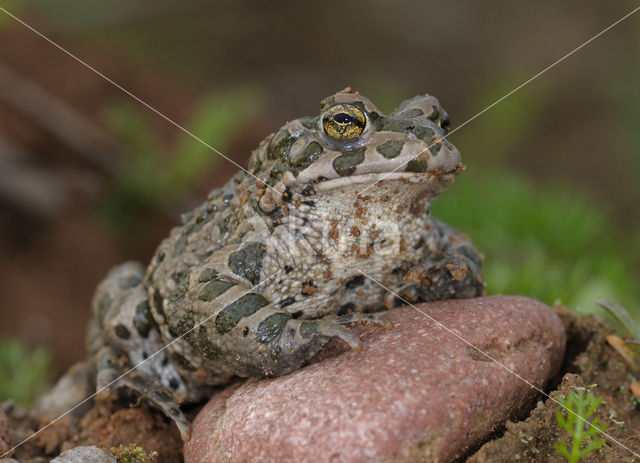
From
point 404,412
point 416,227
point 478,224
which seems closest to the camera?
point 404,412

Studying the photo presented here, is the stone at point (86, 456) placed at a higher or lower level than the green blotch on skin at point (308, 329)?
lower

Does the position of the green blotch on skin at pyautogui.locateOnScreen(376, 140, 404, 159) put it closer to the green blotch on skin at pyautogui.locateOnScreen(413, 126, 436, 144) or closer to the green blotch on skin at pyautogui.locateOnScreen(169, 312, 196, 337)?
the green blotch on skin at pyautogui.locateOnScreen(413, 126, 436, 144)

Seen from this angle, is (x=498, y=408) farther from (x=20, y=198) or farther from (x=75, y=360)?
(x=20, y=198)

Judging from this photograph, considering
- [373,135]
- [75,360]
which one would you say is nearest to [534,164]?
[75,360]

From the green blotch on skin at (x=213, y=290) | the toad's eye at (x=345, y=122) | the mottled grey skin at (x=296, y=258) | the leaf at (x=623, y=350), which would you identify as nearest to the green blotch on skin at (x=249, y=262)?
the mottled grey skin at (x=296, y=258)

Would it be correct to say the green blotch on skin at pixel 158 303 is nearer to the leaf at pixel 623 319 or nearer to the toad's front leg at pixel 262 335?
the toad's front leg at pixel 262 335

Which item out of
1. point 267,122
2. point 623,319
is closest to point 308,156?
point 623,319
